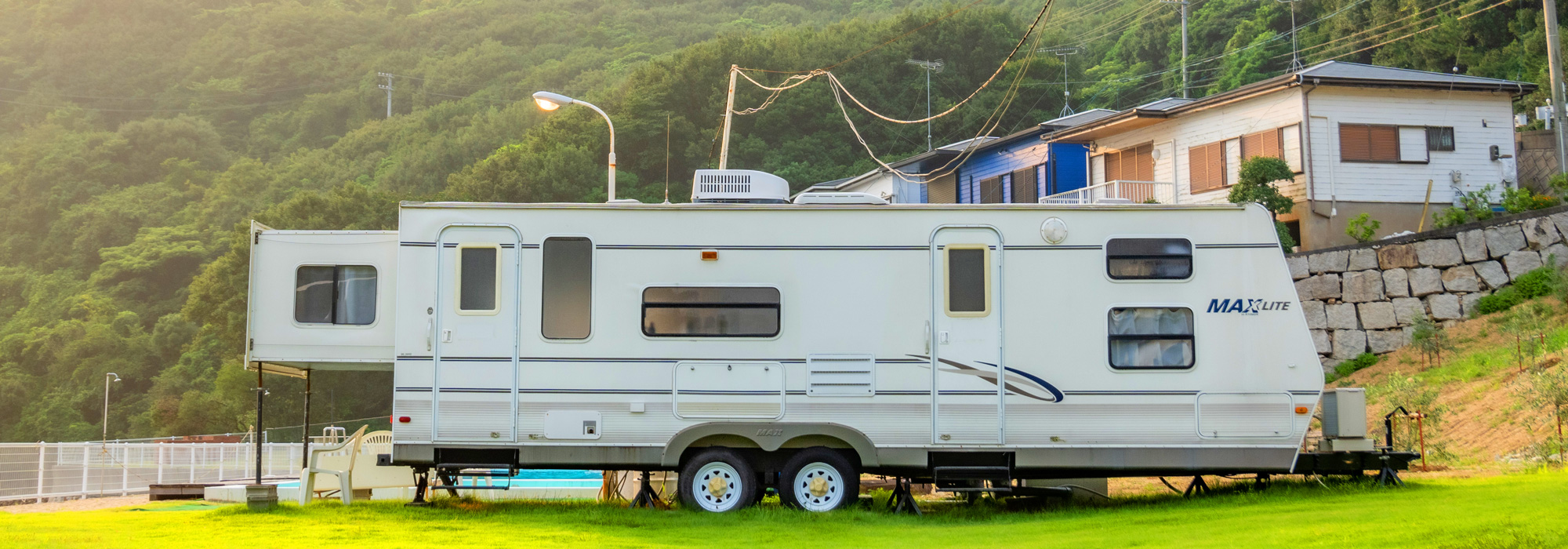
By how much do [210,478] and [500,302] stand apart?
16206mm

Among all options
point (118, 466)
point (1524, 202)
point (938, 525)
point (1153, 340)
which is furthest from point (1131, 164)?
point (118, 466)

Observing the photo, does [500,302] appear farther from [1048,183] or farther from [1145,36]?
[1145,36]

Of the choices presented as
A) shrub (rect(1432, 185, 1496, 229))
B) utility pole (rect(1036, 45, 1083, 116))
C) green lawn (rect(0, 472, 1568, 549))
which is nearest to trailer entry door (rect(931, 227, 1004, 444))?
green lawn (rect(0, 472, 1568, 549))

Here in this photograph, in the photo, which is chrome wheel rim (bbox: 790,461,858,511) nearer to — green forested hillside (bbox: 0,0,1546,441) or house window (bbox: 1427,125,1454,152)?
green forested hillside (bbox: 0,0,1546,441)

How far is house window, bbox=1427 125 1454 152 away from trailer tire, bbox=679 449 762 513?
2262 centimetres

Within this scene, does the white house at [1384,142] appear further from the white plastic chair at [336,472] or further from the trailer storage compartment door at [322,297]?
the trailer storage compartment door at [322,297]

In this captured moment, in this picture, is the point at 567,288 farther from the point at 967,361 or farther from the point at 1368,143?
the point at 1368,143

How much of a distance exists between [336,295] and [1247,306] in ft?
26.0

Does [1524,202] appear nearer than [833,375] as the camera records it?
No

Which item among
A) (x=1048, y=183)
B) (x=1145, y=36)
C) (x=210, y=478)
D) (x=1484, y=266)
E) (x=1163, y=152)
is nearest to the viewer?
(x=1484, y=266)

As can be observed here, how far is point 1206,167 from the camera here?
2970cm

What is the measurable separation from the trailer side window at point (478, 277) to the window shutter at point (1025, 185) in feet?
83.6

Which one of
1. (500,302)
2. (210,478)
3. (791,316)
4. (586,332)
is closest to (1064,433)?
(791,316)

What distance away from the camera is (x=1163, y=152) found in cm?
3098
